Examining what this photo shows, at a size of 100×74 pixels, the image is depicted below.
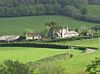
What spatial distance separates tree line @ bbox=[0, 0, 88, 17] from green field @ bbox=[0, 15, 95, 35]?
643cm

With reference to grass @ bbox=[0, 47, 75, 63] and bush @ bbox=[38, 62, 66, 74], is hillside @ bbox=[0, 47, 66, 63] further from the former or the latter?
bush @ bbox=[38, 62, 66, 74]

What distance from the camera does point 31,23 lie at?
16438 cm

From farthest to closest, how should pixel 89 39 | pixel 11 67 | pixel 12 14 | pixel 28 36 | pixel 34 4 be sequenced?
pixel 34 4
pixel 12 14
pixel 28 36
pixel 89 39
pixel 11 67

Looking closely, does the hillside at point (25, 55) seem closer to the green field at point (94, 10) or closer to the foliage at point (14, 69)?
the foliage at point (14, 69)

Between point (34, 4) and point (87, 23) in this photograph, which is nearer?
point (87, 23)

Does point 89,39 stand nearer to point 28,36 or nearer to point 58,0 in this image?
point 28,36

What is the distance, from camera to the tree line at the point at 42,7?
178 metres

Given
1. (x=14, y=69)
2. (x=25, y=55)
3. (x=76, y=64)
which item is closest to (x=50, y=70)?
(x=14, y=69)

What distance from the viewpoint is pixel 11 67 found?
33.9m

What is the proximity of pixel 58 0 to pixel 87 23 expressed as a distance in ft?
137

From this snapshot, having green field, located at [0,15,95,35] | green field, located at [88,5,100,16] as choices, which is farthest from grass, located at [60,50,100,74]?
green field, located at [88,5,100,16]

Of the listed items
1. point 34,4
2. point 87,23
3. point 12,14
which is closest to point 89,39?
point 87,23

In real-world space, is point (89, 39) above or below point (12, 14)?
above

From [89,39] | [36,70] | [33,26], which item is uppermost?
[36,70]
